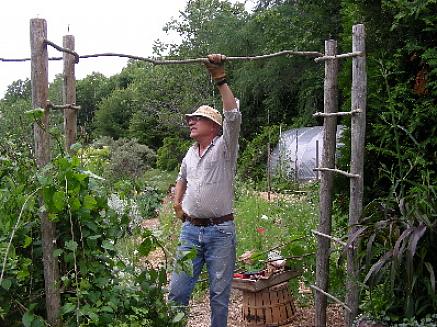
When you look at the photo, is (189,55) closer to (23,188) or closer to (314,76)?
(314,76)

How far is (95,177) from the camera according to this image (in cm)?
219

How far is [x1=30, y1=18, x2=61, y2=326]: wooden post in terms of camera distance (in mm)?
2154

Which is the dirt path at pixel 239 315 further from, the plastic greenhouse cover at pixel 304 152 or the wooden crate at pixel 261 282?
the plastic greenhouse cover at pixel 304 152

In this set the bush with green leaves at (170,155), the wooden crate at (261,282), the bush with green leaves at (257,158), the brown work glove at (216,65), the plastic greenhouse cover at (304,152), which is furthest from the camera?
the bush with green leaves at (170,155)

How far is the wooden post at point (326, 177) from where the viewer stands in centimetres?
358

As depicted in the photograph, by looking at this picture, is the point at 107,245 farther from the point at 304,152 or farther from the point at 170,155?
the point at 170,155

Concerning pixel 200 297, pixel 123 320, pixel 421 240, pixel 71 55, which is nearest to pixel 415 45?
pixel 421 240

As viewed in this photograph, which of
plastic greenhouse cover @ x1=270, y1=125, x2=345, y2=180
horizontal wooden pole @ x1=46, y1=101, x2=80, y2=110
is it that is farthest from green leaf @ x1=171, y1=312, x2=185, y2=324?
plastic greenhouse cover @ x1=270, y1=125, x2=345, y2=180

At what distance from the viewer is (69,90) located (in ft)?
8.39

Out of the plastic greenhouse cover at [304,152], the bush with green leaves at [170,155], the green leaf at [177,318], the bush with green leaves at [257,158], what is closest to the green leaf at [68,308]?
the green leaf at [177,318]

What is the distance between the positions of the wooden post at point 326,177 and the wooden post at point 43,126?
1869 millimetres

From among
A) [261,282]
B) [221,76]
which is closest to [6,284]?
[221,76]

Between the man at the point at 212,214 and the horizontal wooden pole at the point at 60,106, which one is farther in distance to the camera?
the man at the point at 212,214

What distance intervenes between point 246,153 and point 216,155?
39.1 feet
